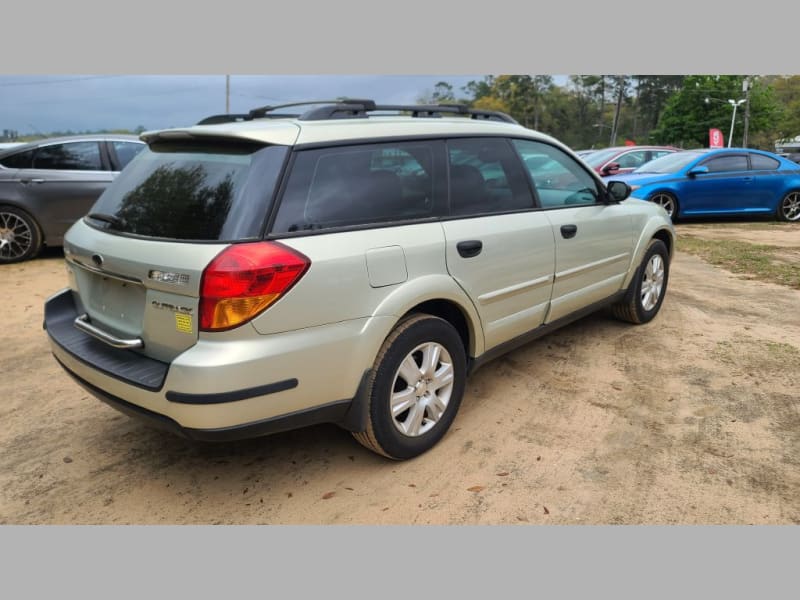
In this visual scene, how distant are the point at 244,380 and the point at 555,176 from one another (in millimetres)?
2779

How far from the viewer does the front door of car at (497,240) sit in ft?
10.8

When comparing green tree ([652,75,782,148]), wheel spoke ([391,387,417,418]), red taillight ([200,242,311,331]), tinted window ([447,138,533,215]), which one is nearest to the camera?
red taillight ([200,242,311,331])

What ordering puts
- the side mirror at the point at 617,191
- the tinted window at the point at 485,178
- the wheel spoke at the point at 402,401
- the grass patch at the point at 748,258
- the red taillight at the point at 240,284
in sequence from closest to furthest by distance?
1. the red taillight at the point at 240,284
2. the wheel spoke at the point at 402,401
3. the tinted window at the point at 485,178
4. the side mirror at the point at 617,191
5. the grass patch at the point at 748,258

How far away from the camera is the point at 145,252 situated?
264 centimetres

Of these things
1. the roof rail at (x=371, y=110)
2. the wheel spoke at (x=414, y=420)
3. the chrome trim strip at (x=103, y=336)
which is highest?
the roof rail at (x=371, y=110)

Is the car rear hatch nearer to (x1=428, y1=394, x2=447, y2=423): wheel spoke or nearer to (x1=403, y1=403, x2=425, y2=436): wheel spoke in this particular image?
(x1=403, y1=403, x2=425, y2=436): wheel spoke

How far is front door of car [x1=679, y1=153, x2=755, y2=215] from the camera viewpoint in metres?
11.1

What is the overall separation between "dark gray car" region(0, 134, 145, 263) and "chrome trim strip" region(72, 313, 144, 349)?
5231mm

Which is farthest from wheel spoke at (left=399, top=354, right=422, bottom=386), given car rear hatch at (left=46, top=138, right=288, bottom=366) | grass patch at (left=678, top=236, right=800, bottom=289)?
grass patch at (left=678, top=236, right=800, bottom=289)

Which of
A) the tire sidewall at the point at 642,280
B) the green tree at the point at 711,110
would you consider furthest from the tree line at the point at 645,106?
the tire sidewall at the point at 642,280

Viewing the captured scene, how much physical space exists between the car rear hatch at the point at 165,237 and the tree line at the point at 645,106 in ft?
207

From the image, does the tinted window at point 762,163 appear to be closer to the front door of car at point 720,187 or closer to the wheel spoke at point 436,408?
the front door of car at point 720,187

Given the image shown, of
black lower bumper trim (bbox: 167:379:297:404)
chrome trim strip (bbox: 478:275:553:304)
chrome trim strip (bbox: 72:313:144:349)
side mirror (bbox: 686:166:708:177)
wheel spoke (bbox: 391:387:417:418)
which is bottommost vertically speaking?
wheel spoke (bbox: 391:387:417:418)

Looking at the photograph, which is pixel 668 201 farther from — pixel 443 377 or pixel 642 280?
pixel 443 377
